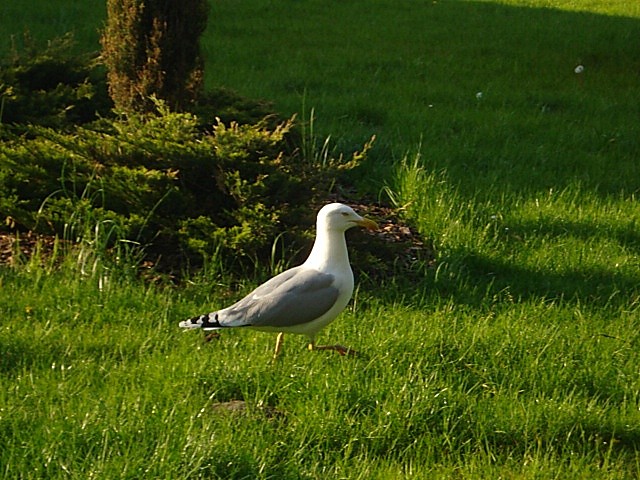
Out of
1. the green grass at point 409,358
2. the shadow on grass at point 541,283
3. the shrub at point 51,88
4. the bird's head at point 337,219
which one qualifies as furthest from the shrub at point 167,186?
the shadow on grass at point 541,283

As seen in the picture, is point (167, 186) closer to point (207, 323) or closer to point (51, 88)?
point (207, 323)

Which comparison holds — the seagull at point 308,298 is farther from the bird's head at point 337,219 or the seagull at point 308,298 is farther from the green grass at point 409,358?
the green grass at point 409,358

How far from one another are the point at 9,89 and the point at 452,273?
3.19 metres

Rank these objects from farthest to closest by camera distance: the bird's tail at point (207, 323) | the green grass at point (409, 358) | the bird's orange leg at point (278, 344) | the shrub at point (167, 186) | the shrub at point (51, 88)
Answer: the shrub at point (51, 88), the shrub at point (167, 186), the bird's orange leg at point (278, 344), the bird's tail at point (207, 323), the green grass at point (409, 358)

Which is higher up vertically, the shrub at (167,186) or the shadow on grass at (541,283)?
the shrub at (167,186)

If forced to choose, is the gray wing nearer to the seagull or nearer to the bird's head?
the seagull

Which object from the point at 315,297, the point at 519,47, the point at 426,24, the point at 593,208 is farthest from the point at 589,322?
the point at 426,24

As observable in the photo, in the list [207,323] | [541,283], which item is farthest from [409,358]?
[541,283]

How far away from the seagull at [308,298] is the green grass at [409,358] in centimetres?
18

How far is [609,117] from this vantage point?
10.5m

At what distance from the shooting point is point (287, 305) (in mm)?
4512

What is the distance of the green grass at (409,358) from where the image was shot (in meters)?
3.84

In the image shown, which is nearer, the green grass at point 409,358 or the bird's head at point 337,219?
the green grass at point 409,358

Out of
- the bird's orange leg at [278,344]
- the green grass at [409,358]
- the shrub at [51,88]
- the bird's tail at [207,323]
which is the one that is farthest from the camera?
the shrub at [51,88]
